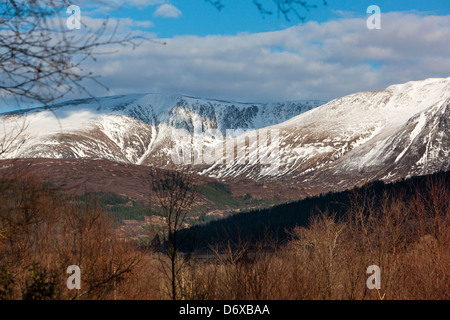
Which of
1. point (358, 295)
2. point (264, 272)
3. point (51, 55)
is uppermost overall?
point (51, 55)

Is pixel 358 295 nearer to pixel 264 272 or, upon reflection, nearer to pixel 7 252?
pixel 264 272

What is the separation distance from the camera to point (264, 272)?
1780 cm
